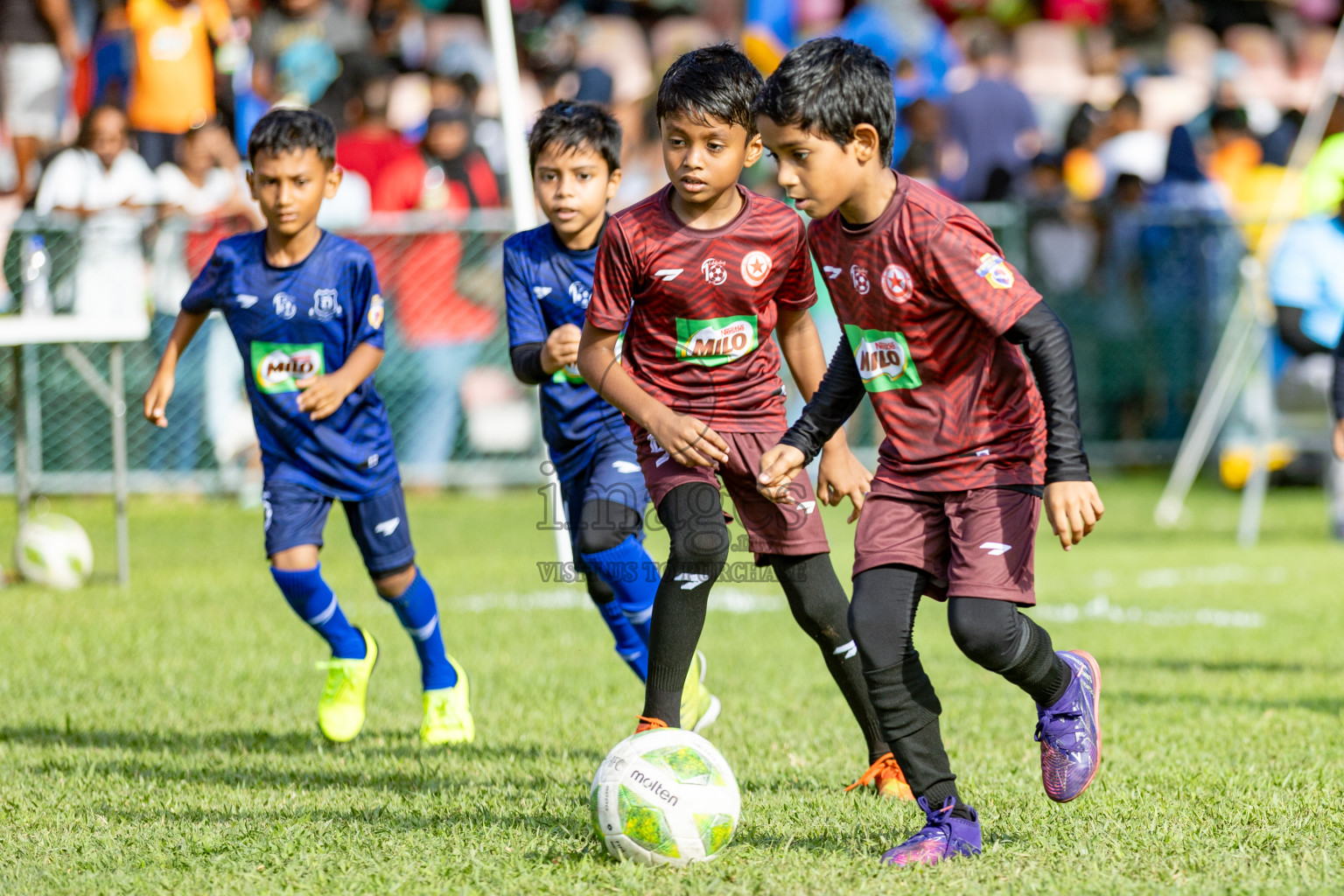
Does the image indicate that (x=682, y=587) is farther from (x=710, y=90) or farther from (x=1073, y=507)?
(x=710, y=90)

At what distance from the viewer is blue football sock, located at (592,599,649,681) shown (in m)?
5.33

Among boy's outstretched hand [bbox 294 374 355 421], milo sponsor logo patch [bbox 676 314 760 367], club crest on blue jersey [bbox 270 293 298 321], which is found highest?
club crest on blue jersey [bbox 270 293 298 321]

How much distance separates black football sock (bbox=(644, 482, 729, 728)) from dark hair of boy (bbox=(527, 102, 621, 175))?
4.72 ft

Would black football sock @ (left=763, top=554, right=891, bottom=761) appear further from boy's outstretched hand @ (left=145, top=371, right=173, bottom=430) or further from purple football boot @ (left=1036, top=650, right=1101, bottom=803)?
boy's outstretched hand @ (left=145, top=371, right=173, bottom=430)

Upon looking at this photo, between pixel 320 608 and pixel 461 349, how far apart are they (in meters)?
6.47

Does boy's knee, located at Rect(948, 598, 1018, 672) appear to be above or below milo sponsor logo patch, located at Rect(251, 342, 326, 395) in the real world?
below

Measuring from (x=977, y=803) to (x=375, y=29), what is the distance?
12065 mm

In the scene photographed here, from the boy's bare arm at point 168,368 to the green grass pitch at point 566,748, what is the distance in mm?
1084

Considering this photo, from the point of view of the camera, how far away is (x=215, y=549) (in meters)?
9.91

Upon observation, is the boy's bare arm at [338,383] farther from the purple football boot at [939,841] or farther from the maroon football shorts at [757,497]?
the purple football boot at [939,841]

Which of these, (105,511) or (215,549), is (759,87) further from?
(105,511)

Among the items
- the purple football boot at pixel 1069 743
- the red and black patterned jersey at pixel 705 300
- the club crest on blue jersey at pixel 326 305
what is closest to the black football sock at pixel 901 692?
the purple football boot at pixel 1069 743

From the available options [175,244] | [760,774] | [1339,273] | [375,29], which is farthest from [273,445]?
[375,29]

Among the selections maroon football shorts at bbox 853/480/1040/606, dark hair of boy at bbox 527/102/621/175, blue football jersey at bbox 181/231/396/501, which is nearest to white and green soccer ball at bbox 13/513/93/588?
blue football jersey at bbox 181/231/396/501
